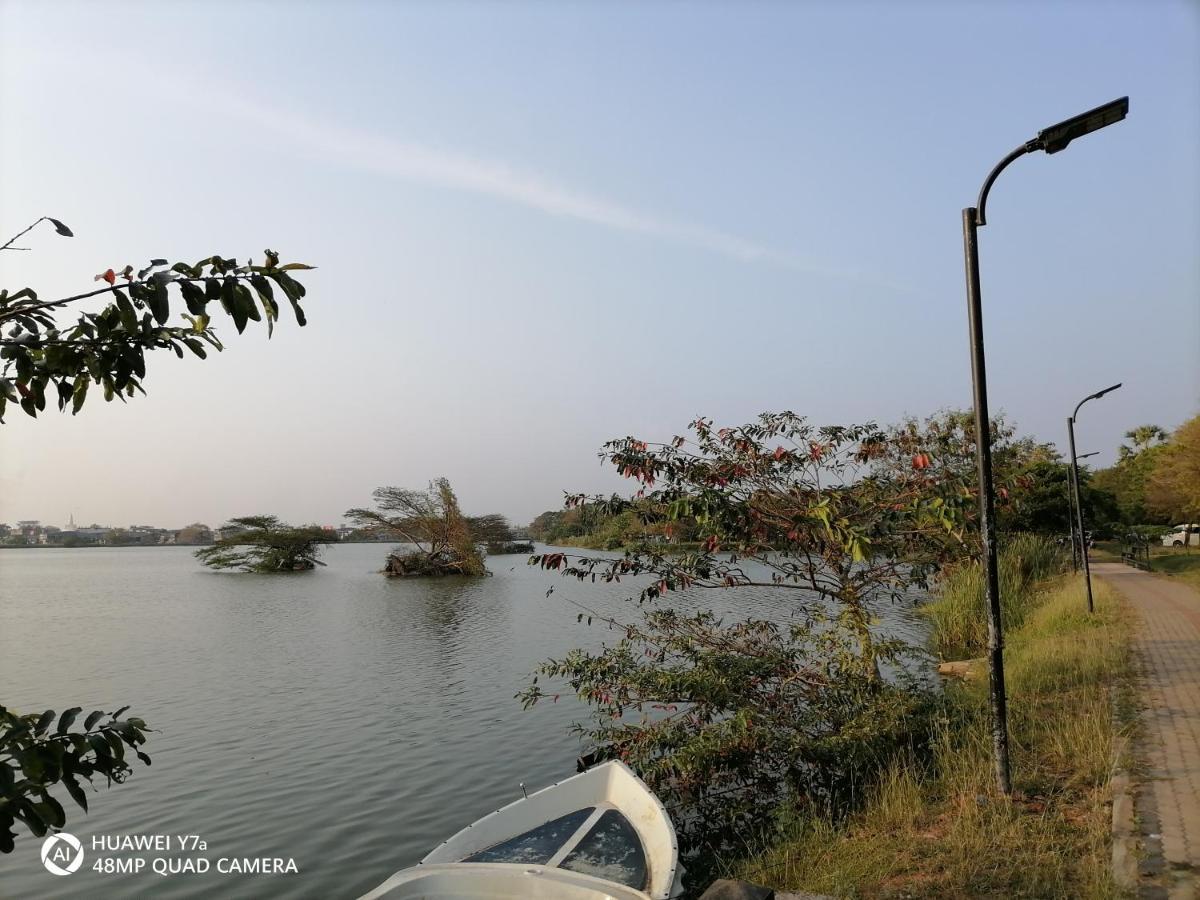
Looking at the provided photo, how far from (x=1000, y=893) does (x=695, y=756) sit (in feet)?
10.2

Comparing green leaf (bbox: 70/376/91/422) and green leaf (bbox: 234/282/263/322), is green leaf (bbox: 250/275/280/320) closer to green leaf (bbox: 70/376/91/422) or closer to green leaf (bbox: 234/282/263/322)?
green leaf (bbox: 234/282/263/322)

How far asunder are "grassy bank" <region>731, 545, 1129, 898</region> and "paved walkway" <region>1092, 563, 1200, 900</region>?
0.30 metres

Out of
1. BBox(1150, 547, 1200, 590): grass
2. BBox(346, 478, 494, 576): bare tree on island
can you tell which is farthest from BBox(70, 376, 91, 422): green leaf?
BBox(346, 478, 494, 576): bare tree on island

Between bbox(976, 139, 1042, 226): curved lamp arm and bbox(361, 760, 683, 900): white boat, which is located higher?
bbox(976, 139, 1042, 226): curved lamp arm

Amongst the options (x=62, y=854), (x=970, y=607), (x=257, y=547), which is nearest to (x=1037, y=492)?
(x=970, y=607)

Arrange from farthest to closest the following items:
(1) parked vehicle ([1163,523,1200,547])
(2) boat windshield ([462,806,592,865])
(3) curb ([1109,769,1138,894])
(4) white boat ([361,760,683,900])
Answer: (1) parked vehicle ([1163,523,1200,547])
(2) boat windshield ([462,806,592,865])
(4) white boat ([361,760,683,900])
(3) curb ([1109,769,1138,894])

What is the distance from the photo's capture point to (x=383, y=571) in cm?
4625

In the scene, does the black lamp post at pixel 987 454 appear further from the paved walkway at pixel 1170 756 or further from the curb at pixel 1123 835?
the paved walkway at pixel 1170 756

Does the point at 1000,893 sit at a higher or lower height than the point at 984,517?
lower

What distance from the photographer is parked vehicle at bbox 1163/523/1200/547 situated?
4412cm

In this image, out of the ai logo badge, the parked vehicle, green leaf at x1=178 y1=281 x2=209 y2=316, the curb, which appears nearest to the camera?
green leaf at x1=178 y1=281 x2=209 y2=316

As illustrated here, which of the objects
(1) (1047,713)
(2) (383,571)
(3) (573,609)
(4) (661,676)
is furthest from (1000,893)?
(2) (383,571)

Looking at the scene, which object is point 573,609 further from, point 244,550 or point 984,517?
point 244,550

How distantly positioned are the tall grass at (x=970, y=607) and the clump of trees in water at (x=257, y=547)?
41.3 meters
